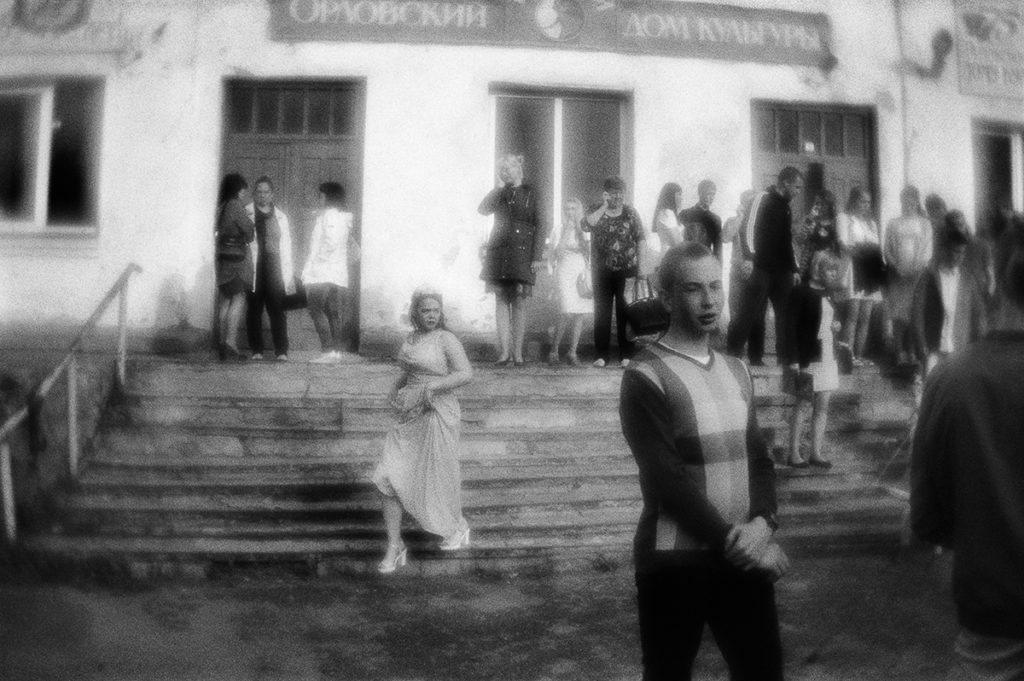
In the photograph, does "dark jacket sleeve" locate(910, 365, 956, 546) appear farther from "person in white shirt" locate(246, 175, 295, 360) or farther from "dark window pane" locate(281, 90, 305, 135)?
"dark window pane" locate(281, 90, 305, 135)

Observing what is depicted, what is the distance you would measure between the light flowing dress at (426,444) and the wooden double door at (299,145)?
4.76m

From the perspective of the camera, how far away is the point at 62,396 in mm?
7598

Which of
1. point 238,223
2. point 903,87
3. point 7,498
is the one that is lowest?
point 7,498

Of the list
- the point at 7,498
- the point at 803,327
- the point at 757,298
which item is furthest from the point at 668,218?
the point at 7,498

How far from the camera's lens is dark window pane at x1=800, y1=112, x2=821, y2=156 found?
36.0ft

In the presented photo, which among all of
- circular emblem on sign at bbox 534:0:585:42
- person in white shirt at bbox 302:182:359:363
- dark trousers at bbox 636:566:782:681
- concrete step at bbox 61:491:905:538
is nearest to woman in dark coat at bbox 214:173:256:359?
person in white shirt at bbox 302:182:359:363

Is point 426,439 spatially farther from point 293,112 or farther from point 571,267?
point 293,112

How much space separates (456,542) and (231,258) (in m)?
4.07

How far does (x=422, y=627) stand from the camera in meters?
4.70

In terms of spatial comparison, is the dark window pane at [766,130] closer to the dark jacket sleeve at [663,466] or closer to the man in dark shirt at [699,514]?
the man in dark shirt at [699,514]

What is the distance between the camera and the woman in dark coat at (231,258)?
328 inches

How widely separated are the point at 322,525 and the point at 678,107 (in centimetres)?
676

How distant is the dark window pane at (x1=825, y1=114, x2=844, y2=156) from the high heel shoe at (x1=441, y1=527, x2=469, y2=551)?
771cm

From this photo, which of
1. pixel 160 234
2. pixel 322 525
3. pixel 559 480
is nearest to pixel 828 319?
pixel 559 480
